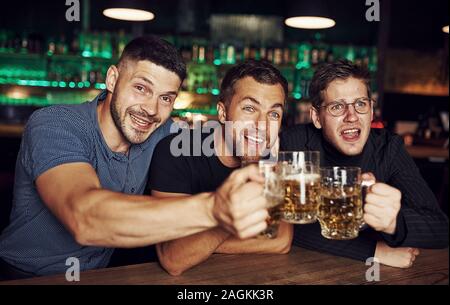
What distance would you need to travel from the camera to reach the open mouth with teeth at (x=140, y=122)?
6.01 ft

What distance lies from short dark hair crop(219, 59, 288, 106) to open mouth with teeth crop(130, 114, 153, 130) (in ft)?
1.35

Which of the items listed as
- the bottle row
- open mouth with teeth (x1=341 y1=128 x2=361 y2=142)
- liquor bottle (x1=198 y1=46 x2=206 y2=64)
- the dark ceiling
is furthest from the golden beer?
the dark ceiling

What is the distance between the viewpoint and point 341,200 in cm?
130

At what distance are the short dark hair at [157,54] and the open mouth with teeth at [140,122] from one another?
0.72 feet

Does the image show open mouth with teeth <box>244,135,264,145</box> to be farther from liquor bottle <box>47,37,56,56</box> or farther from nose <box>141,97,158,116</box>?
liquor bottle <box>47,37,56,56</box>

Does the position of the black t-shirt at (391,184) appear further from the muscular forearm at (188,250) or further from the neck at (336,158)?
the muscular forearm at (188,250)

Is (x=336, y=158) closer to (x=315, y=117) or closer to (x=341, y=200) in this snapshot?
(x=315, y=117)

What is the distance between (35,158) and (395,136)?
1503 mm

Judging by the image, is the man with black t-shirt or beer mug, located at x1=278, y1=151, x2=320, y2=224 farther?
the man with black t-shirt

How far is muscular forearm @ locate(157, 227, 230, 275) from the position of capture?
1.33 m

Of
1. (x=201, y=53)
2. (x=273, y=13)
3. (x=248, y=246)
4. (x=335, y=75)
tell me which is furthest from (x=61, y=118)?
(x=273, y=13)

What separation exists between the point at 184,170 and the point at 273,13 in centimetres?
509

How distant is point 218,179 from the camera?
1905 mm
